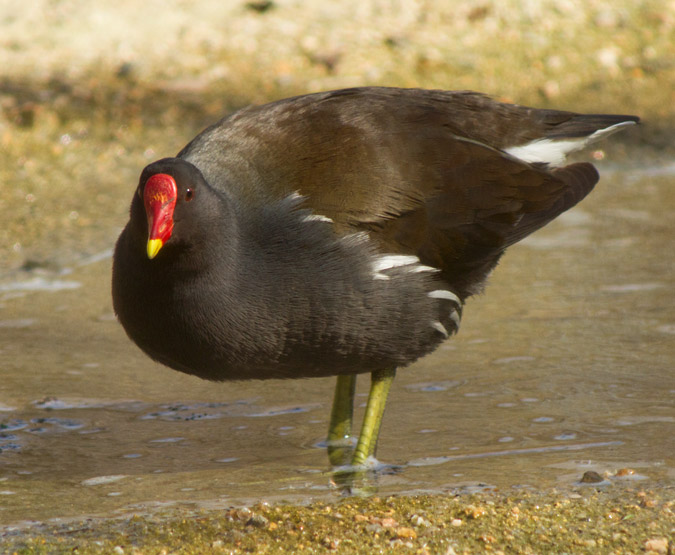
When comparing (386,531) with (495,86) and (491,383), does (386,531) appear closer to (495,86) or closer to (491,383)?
(491,383)

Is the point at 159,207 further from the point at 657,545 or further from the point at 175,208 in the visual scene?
the point at 657,545

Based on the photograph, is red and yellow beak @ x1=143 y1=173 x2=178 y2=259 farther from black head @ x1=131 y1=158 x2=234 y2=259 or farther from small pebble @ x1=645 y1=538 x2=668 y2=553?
small pebble @ x1=645 y1=538 x2=668 y2=553

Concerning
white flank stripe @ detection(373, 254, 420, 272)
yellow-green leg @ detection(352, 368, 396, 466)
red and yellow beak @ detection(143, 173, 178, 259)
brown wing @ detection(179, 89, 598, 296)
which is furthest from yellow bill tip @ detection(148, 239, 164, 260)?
yellow-green leg @ detection(352, 368, 396, 466)

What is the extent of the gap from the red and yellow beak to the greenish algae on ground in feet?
2.64

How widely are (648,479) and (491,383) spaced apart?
3.46ft

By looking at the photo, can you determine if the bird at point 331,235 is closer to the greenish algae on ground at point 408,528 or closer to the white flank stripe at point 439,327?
the white flank stripe at point 439,327

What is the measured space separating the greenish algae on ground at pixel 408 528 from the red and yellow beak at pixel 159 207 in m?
0.80

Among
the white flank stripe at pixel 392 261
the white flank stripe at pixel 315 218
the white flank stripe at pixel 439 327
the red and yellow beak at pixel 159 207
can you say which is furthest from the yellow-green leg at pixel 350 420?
the red and yellow beak at pixel 159 207

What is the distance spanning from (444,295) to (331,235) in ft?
1.79

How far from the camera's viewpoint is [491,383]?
4.32 metres

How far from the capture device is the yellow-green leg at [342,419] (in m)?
3.89

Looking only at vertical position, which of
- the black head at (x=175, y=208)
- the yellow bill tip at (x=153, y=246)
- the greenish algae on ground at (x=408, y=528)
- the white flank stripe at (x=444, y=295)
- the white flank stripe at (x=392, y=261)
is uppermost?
the black head at (x=175, y=208)

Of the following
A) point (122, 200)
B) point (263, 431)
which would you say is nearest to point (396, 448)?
point (263, 431)

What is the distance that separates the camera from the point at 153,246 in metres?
3.14
